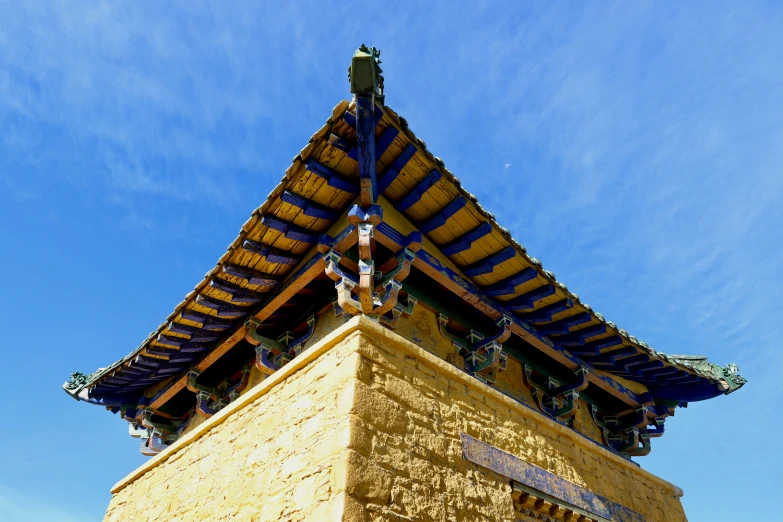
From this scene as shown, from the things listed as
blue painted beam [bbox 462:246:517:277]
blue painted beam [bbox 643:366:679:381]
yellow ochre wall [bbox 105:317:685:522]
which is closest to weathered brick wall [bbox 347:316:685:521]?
yellow ochre wall [bbox 105:317:685:522]

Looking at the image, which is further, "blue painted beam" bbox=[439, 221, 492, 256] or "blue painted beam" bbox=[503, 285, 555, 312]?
"blue painted beam" bbox=[503, 285, 555, 312]

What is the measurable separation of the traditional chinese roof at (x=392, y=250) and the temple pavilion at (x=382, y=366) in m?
0.02

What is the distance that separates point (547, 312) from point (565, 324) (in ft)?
1.27

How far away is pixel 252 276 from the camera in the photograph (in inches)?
215

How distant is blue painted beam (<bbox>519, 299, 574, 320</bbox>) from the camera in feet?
19.6

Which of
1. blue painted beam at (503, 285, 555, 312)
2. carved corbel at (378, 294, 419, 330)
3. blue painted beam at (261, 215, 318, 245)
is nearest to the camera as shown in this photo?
blue painted beam at (261, 215, 318, 245)

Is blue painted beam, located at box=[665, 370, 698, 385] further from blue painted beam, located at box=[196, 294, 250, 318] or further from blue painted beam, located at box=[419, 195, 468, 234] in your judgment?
blue painted beam, located at box=[196, 294, 250, 318]

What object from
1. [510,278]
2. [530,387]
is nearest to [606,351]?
[530,387]

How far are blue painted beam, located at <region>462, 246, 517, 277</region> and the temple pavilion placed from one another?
25 mm

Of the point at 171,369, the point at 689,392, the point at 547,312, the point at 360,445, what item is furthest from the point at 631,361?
the point at 171,369

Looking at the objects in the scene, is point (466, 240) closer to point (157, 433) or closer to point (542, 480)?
point (542, 480)

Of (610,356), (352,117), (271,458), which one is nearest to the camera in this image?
(271,458)

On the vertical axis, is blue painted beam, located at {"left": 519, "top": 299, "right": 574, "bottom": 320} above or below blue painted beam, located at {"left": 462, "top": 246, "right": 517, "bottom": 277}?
below

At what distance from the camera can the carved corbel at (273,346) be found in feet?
19.3
